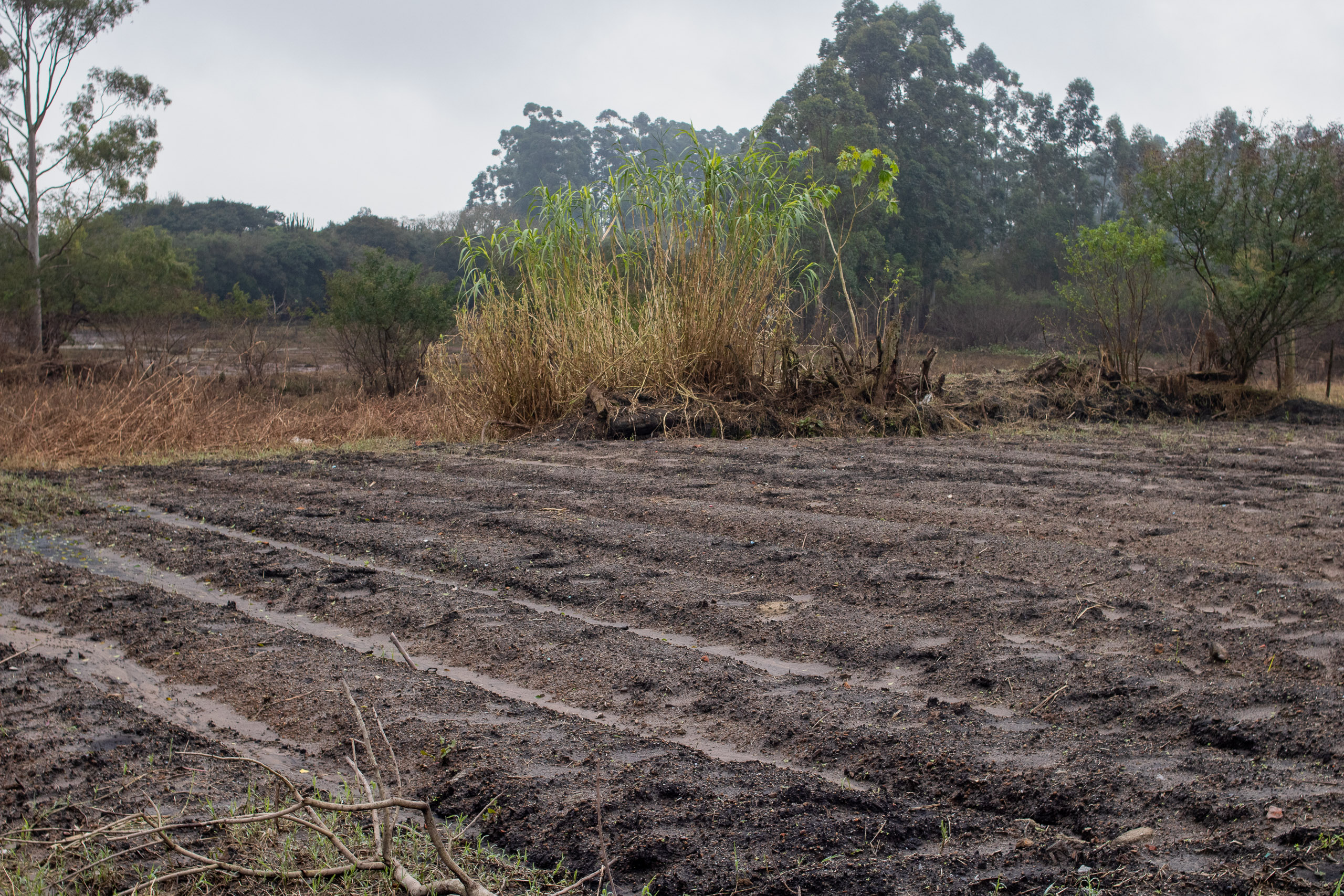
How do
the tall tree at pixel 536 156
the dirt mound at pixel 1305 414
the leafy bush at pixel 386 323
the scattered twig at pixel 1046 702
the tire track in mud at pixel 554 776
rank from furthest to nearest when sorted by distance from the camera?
1. the tall tree at pixel 536 156
2. the leafy bush at pixel 386 323
3. the dirt mound at pixel 1305 414
4. the scattered twig at pixel 1046 702
5. the tire track in mud at pixel 554 776

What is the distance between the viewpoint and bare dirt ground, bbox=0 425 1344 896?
1688mm

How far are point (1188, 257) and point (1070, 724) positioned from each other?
37.7 ft

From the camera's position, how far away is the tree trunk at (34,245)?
1873 centimetres

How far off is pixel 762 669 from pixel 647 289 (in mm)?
6052

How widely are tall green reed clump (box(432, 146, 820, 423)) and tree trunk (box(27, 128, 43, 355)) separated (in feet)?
45.7

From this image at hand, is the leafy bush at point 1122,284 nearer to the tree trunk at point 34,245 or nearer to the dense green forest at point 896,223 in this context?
the dense green forest at point 896,223

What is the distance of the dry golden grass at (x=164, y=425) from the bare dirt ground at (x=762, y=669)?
8.73 feet

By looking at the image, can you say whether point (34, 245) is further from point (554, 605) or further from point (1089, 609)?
point (1089, 609)

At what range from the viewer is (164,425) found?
782 cm

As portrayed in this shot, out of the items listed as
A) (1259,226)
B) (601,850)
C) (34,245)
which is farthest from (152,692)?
(34,245)

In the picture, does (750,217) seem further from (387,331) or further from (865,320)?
(387,331)

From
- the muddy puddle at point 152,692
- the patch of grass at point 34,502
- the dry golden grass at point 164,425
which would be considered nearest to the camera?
the muddy puddle at point 152,692

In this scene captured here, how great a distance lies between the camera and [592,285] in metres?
7.98

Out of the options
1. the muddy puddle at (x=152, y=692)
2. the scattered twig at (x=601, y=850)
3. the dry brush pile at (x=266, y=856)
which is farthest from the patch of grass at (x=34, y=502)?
the scattered twig at (x=601, y=850)
